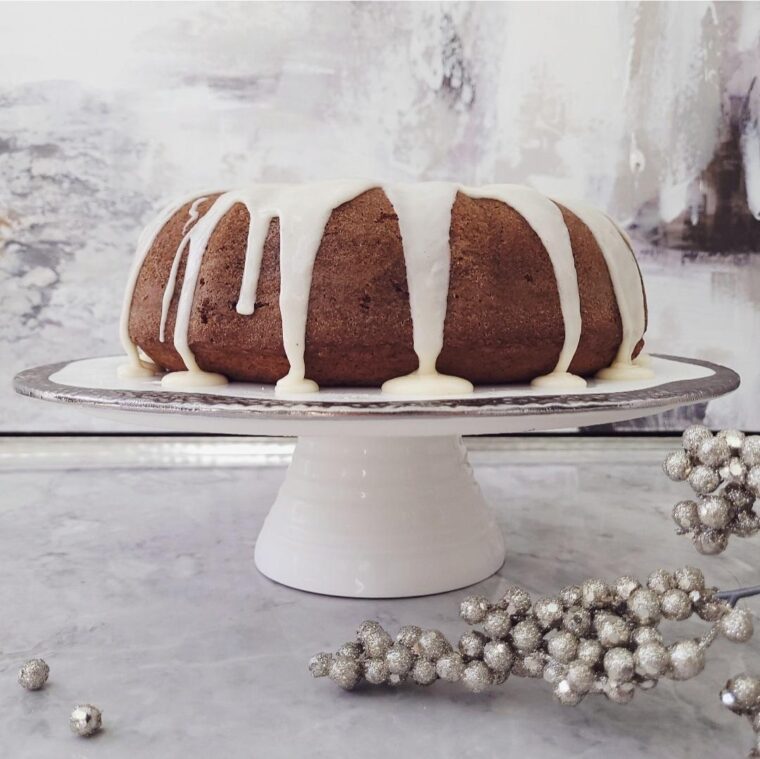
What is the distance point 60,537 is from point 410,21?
4.33 ft

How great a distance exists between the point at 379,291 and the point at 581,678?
440mm

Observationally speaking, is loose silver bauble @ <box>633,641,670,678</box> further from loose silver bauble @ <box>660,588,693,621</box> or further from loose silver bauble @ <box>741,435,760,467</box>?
loose silver bauble @ <box>741,435,760,467</box>

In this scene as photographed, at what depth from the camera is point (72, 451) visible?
1853 mm

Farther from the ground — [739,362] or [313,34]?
[313,34]

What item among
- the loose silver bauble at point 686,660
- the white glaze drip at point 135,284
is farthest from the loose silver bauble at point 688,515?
the white glaze drip at point 135,284

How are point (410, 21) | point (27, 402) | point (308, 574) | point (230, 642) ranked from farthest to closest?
1. point (27, 402)
2. point (410, 21)
3. point (308, 574)
4. point (230, 642)

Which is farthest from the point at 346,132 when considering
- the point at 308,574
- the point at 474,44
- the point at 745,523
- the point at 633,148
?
the point at 745,523

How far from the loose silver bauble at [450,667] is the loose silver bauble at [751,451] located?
0.28m

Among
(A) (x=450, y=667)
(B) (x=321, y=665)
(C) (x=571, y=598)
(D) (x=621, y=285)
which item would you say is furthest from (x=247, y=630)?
(D) (x=621, y=285)

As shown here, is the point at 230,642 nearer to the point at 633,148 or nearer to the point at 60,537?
the point at 60,537

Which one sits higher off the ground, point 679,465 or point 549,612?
point 679,465

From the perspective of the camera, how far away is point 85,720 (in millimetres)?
625

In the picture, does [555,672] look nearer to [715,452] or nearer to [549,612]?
[549,612]

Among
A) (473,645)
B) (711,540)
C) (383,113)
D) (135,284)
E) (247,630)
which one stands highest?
(383,113)
